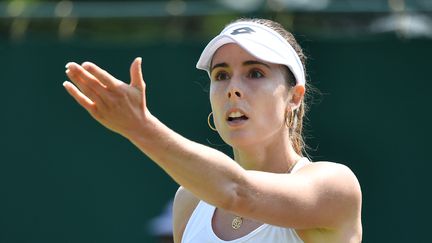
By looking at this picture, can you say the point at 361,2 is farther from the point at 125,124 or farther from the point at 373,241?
the point at 125,124

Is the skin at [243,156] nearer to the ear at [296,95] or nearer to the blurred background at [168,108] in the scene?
the ear at [296,95]

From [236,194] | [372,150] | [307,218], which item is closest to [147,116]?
[236,194]

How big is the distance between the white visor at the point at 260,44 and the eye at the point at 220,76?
3.0 inches

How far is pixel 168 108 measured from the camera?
21.3 feet

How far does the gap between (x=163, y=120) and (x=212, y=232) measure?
326 cm

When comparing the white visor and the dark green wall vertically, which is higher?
the dark green wall

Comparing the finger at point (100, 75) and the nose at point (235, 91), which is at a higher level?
the nose at point (235, 91)

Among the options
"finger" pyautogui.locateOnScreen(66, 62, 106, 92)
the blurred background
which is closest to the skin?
"finger" pyautogui.locateOnScreen(66, 62, 106, 92)

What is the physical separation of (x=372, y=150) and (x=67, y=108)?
Result: 2.10 metres

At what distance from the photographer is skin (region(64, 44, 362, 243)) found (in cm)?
246

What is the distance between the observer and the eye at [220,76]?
10.8ft

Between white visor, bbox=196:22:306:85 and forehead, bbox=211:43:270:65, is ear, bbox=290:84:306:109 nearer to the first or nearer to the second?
white visor, bbox=196:22:306:85

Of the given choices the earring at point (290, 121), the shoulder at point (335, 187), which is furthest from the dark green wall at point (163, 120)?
the shoulder at point (335, 187)

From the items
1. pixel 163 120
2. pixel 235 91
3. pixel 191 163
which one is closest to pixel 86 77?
pixel 191 163
